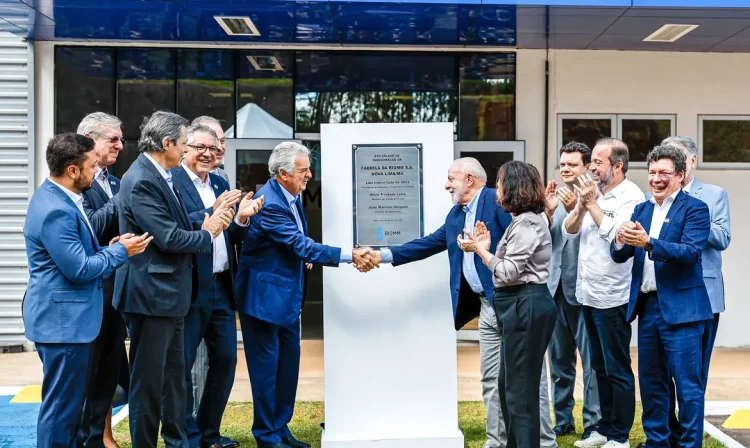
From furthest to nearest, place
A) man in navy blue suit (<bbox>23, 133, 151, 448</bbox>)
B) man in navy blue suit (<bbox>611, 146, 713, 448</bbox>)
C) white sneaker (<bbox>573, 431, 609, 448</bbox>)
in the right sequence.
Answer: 1. white sneaker (<bbox>573, 431, 609, 448</bbox>)
2. man in navy blue suit (<bbox>611, 146, 713, 448</bbox>)
3. man in navy blue suit (<bbox>23, 133, 151, 448</bbox>)

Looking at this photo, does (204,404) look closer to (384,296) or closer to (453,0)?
(384,296)

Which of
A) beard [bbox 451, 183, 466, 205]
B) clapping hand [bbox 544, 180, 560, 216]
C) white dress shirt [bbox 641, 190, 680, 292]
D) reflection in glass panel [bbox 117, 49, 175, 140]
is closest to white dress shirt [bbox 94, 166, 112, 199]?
beard [bbox 451, 183, 466, 205]

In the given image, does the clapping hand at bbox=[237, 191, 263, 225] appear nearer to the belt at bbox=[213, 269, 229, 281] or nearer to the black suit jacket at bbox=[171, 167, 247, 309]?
the black suit jacket at bbox=[171, 167, 247, 309]

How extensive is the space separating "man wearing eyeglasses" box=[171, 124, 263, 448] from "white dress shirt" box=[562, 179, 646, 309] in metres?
2.26

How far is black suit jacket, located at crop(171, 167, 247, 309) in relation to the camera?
5508 mm

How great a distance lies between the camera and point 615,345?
5.80 m

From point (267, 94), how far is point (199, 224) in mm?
5025

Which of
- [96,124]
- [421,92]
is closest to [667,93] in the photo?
[421,92]

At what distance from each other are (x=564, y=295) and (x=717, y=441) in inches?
57.4

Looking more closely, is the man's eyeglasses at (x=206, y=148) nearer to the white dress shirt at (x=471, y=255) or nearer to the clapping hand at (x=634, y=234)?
the white dress shirt at (x=471, y=255)

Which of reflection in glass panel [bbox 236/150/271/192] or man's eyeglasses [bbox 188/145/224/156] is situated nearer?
man's eyeglasses [bbox 188/145/224/156]

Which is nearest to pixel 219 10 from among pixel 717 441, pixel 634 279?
pixel 634 279

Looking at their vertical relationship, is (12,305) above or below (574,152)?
below

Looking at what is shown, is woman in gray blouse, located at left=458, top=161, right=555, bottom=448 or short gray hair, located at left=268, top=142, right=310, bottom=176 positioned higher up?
short gray hair, located at left=268, top=142, right=310, bottom=176
